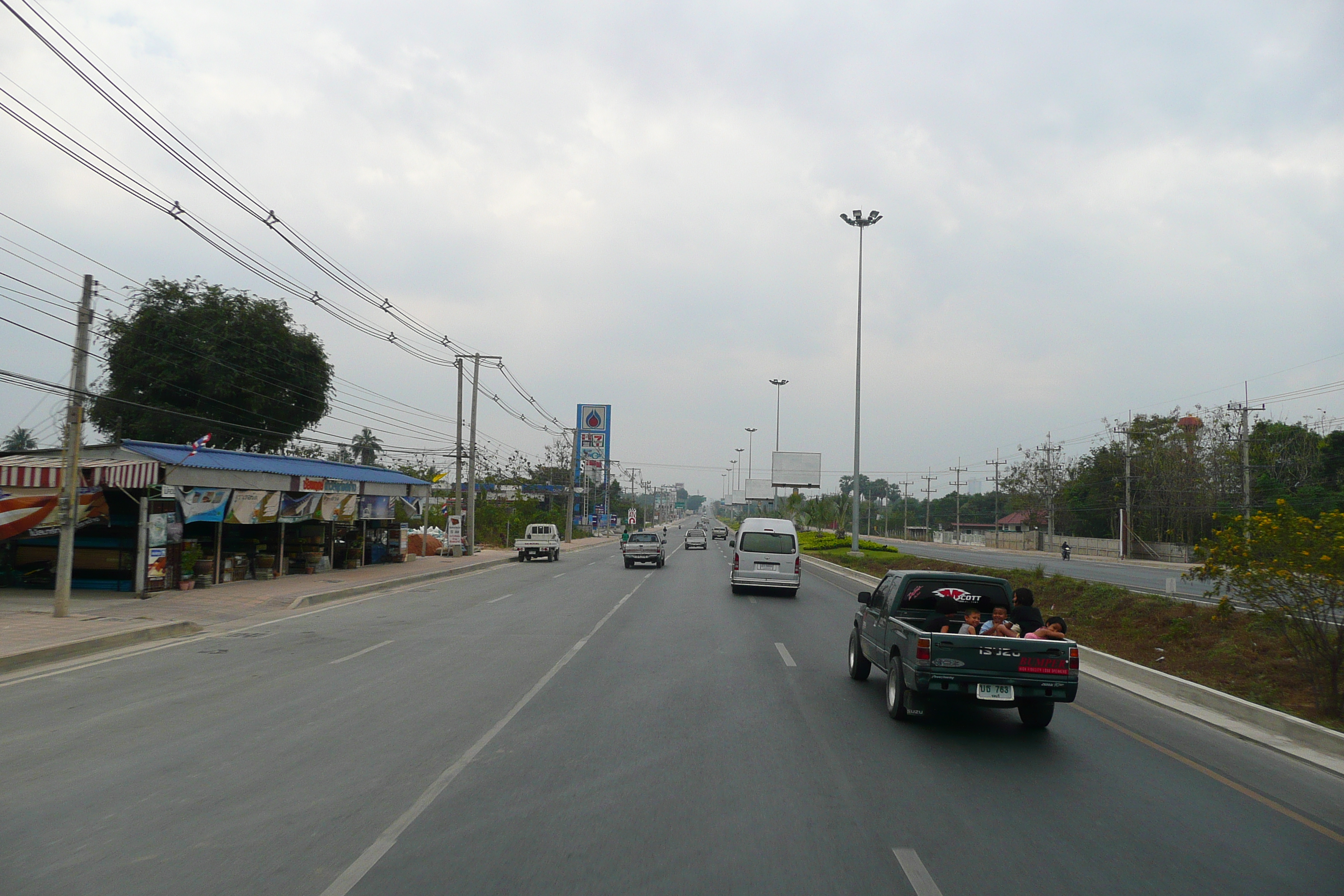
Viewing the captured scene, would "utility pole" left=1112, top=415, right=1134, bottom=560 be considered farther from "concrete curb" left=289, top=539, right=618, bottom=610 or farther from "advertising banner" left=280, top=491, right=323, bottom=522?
"advertising banner" left=280, top=491, right=323, bottom=522

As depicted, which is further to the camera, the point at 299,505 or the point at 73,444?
the point at 299,505

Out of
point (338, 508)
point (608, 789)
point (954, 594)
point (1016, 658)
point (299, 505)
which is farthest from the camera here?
point (338, 508)

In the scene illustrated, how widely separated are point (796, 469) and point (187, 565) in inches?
2535

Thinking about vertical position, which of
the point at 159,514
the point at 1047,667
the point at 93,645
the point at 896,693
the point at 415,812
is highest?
the point at 159,514

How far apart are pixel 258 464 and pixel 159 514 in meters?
5.46

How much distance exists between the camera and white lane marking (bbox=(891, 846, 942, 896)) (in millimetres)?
4586

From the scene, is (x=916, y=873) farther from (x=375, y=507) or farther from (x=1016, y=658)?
(x=375, y=507)

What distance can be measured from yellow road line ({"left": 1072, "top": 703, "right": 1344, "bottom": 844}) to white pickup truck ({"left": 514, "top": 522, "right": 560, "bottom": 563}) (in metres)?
36.1

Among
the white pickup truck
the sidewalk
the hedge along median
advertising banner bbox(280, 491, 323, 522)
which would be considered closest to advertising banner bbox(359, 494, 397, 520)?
the sidewalk

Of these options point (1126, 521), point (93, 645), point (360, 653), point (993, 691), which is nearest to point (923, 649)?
point (993, 691)

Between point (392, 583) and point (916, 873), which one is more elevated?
point (916, 873)

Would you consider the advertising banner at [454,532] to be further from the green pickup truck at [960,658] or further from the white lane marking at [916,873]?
the white lane marking at [916,873]

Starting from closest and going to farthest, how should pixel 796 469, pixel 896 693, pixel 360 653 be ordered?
pixel 896 693
pixel 360 653
pixel 796 469

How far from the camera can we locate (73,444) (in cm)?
1571
